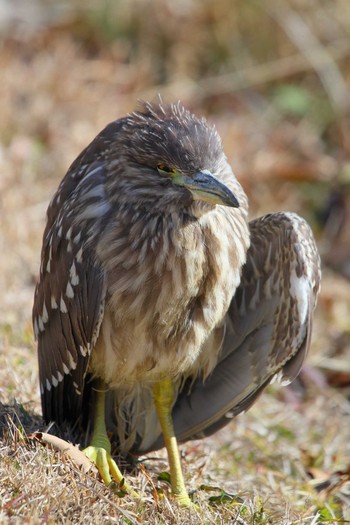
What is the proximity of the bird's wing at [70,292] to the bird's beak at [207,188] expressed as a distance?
0.43 m

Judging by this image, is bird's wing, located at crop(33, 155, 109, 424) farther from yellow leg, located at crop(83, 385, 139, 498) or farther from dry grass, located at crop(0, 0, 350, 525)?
dry grass, located at crop(0, 0, 350, 525)

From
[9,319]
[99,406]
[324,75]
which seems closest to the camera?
[99,406]

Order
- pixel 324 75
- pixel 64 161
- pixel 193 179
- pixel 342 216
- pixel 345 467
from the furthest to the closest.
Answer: pixel 324 75 < pixel 342 216 < pixel 64 161 < pixel 345 467 < pixel 193 179

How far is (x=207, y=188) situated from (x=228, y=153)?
15.7ft

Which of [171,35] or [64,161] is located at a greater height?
[171,35]

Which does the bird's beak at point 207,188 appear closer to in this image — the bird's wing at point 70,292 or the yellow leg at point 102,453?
the bird's wing at point 70,292

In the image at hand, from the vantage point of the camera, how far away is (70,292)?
437cm

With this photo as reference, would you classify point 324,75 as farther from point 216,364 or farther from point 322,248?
point 216,364

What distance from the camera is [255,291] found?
477 centimetres

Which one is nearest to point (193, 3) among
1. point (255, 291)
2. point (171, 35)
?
point (171, 35)

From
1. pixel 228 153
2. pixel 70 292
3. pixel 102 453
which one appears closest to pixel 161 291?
pixel 70 292

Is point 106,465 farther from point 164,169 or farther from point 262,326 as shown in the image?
point 164,169

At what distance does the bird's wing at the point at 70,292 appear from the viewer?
168 inches

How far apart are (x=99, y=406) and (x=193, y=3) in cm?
661
